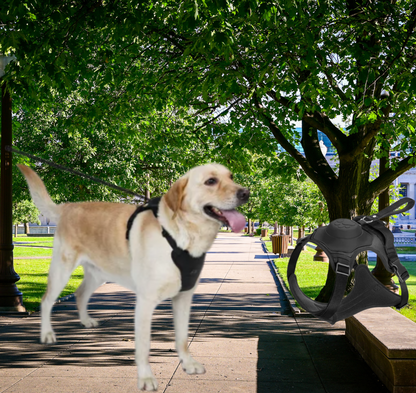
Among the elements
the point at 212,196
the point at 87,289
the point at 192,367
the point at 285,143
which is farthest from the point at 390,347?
the point at 212,196

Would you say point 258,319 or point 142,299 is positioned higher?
point 142,299

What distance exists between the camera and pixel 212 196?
4.53ft

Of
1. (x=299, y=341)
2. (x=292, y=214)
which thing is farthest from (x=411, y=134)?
(x=292, y=214)

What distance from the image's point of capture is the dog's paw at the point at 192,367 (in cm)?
164

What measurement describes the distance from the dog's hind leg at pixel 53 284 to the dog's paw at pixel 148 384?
355 mm

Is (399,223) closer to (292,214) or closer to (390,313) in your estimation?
(292,214)

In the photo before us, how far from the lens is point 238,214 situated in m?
1.45

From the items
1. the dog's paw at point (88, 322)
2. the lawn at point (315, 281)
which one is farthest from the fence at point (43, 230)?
the lawn at point (315, 281)

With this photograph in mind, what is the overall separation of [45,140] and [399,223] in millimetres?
126770

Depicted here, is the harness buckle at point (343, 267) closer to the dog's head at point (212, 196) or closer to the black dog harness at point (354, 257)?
the black dog harness at point (354, 257)

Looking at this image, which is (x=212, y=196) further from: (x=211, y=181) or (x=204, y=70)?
(x=204, y=70)

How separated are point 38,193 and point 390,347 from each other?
8615mm

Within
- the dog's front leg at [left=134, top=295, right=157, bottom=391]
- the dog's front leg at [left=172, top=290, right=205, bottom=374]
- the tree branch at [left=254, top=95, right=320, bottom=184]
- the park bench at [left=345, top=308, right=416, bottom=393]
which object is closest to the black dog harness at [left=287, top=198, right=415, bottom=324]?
the dog's front leg at [left=172, top=290, right=205, bottom=374]

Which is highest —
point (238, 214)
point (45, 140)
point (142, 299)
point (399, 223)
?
point (45, 140)
